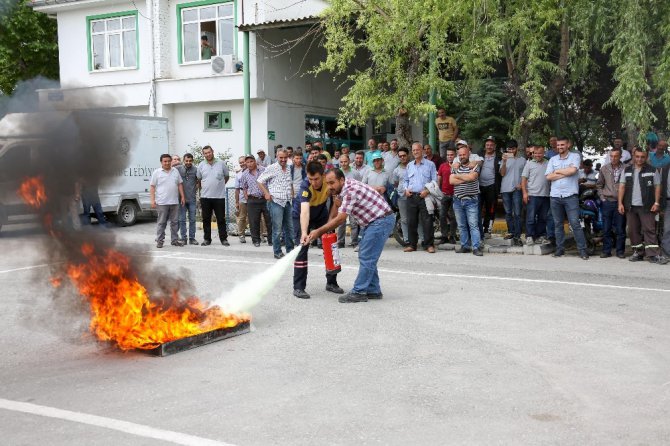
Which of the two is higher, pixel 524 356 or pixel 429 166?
pixel 429 166

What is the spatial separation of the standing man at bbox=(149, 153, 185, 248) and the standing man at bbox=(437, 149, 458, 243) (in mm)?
5478

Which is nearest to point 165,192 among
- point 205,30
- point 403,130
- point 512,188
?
point 403,130

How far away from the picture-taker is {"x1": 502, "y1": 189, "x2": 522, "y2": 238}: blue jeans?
13930 millimetres

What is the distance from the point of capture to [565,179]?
12.6 m

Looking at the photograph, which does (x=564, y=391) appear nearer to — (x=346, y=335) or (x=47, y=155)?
(x=346, y=335)

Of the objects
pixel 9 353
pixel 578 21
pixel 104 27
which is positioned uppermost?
pixel 104 27

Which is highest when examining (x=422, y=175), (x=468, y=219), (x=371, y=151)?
(x=371, y=151)

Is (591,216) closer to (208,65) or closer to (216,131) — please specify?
(216,131)

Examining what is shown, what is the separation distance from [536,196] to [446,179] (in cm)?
172

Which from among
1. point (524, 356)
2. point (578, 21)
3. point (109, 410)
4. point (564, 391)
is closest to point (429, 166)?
point (578, 21)

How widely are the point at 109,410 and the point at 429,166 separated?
385 inches

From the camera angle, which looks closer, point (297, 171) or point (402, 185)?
point (402, 185)

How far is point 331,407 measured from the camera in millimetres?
5039

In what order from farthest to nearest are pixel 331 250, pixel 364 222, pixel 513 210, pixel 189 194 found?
pixel 189 194 < pixel 513 210 < pixel 331 250 < pixel 364 222
